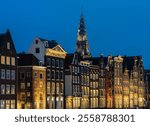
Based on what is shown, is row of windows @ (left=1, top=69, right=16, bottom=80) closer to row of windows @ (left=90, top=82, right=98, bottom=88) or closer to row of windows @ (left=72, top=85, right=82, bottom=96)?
row of windows @ (left=72, top=85, right=82, bottom=96)

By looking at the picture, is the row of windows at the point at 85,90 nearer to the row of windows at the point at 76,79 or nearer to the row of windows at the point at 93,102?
the row of windows at the point at 76,79

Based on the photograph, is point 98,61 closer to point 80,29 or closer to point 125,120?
point 80,29

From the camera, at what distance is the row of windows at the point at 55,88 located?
163 feet

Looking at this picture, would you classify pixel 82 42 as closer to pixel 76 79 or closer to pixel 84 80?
pixel 84 80

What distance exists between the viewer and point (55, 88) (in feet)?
167

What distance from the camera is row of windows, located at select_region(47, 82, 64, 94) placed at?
1950 inches

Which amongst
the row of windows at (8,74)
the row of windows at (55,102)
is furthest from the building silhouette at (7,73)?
the row of windows at (55,102)

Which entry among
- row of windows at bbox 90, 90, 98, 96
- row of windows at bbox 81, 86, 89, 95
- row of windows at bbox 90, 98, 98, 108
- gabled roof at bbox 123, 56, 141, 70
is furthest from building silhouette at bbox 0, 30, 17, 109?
gabled roof at bbox 123, 56, 141, 70

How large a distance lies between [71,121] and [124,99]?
71.5 meters

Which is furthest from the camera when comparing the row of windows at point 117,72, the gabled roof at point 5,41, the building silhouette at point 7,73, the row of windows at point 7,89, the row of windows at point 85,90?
the row of windows at point 117,72

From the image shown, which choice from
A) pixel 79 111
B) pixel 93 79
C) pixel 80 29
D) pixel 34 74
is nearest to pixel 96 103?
pixel 93 79

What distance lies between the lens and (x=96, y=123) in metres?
2.53

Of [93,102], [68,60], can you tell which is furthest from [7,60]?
[93,102]

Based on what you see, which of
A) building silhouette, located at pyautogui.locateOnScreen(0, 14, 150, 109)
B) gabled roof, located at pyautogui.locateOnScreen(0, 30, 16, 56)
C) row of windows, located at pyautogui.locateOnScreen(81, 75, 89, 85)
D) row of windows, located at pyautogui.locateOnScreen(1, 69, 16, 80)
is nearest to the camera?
row of windows, located at pyautogui.locateOnScreen(1, 69, 16, 80)
